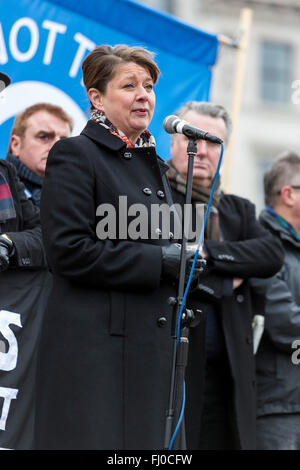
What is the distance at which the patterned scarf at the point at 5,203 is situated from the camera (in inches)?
149

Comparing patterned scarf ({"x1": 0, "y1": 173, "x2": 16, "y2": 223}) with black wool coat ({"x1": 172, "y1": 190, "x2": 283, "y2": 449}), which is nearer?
patterned scarf ({"x1": 0, "y1": 173, "x2": 16, "y2": 223})

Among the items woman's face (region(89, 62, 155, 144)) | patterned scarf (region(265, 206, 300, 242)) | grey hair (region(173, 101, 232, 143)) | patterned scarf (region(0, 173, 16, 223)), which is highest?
grey hair (region(173, 101, 232, 143))

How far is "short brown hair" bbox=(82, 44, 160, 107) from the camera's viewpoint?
3.49 meters

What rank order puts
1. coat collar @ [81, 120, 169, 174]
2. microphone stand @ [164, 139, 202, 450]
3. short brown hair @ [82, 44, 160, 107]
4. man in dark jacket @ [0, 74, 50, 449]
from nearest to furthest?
microphone stand @ [164, 139, 202, 450] < coat collar @ [81, 120, 169, 174] < short brown hair @ [82, 44, 160, 107] < man in dark jacket @ [0, 74, 50, 449]

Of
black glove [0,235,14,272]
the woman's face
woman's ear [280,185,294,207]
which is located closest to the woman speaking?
the woman's face

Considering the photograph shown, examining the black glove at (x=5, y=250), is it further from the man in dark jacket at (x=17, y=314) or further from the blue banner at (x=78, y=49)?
the blue banner at (x=78, y=49)

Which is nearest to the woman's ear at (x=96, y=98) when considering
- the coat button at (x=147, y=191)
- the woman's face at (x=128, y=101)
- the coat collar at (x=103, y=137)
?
the woman's face at (x=128, y=101)

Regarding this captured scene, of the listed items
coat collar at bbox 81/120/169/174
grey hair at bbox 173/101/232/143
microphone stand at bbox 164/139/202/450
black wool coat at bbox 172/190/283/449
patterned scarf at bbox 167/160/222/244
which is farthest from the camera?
grey hair at bbox 173/101/232/143

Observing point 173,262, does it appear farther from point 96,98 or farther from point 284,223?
point 284,223

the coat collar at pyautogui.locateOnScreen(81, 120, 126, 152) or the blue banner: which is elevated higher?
the blue banner

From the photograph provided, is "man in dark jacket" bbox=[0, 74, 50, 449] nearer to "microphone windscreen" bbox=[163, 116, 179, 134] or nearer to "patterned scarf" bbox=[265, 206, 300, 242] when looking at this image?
"microphone windscreen" bbox=[163, 116, 179, 134]

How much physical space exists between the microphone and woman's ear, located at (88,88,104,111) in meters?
0.31

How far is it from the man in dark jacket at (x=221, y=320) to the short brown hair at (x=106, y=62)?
1.01 m

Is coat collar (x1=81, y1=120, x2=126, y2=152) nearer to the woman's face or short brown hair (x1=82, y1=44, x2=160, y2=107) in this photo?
the woman's face
